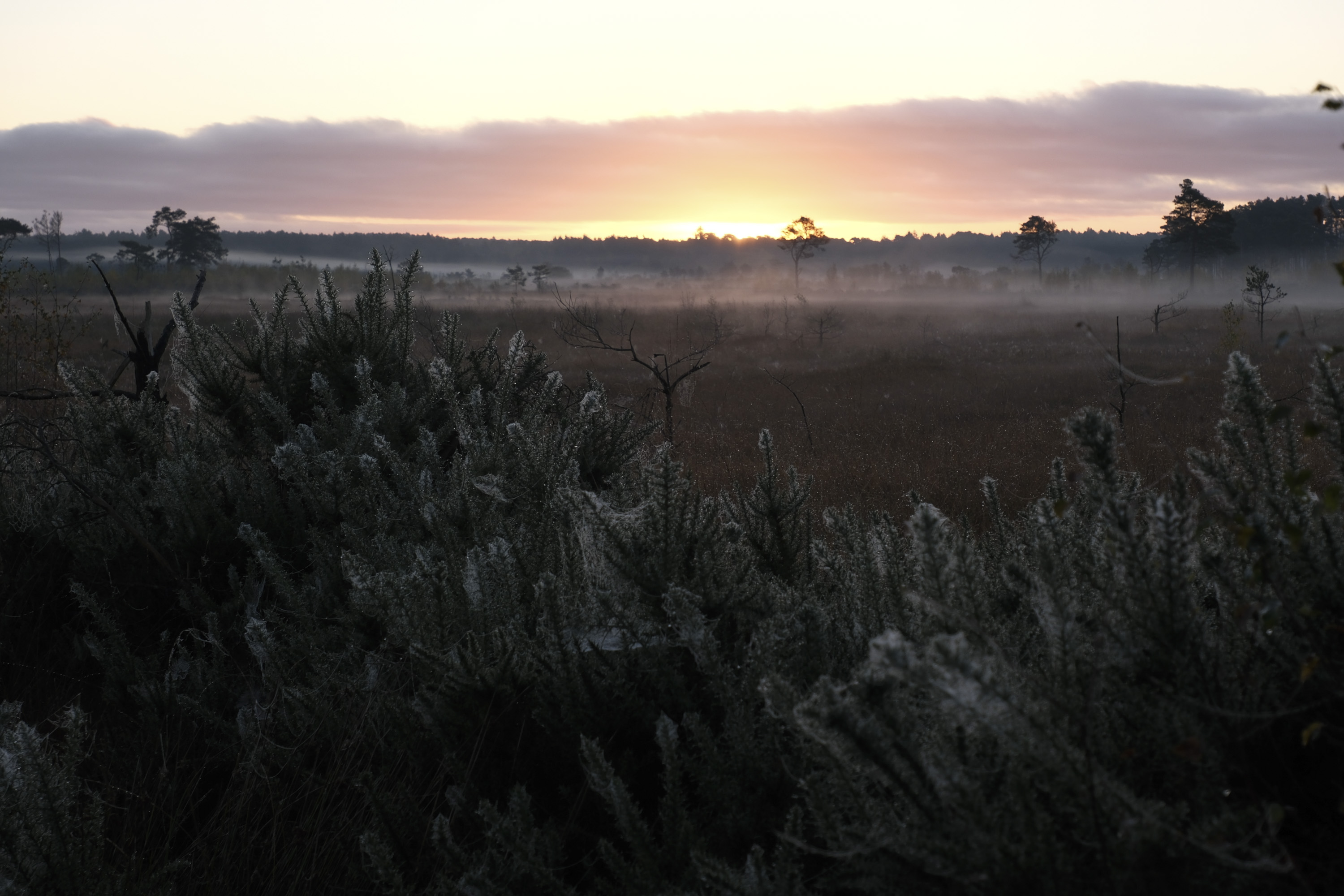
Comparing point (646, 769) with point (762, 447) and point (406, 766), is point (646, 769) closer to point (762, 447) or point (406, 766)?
point (406, 766)

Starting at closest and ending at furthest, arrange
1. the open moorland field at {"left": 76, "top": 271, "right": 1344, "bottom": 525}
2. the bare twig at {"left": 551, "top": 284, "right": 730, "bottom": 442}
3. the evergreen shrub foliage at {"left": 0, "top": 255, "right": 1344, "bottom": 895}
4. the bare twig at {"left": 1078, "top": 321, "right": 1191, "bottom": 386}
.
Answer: the evergreen shrub foliage at {"left": 0, "top": 255, "right": 1344, "bottom": 895} < the bare twig at {"left": 1078, "top": 321, "right": 1191, "bottom": 386} < the bare twig at {"left": 551, "top": 284, "right": 730, "bottom": 442} < the open moorland field at {"left": 76, "top": 271, "right": 1344, "bottom": 525}

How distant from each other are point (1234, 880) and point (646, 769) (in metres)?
1.21

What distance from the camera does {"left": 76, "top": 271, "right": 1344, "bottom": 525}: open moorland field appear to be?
10.4 meters

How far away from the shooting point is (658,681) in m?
2.00

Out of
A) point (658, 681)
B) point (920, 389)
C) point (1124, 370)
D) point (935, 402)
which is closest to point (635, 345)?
point (920, 389)

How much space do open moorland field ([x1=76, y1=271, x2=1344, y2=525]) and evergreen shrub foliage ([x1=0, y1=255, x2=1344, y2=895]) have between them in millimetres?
361

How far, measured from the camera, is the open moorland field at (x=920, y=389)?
10367 millimetres

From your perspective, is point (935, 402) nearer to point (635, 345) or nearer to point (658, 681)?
point (658, 681)

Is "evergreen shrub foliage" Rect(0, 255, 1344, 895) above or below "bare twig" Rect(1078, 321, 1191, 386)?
below

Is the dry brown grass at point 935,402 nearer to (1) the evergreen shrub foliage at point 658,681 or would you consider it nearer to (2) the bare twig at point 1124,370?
(2) the bare twig at point 1124,370

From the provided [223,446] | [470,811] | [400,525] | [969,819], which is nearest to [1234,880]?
[969,819]

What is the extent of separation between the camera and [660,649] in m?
2.04

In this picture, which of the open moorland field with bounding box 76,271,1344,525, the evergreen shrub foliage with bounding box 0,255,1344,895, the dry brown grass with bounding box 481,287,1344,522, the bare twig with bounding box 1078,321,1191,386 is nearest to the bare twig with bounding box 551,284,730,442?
the open moorland field with bounding box 76,271,1344,525

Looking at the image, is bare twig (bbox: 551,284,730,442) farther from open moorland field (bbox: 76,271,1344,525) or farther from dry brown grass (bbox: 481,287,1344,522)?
dry brown grass (bbox: 481,287,1344,522)
